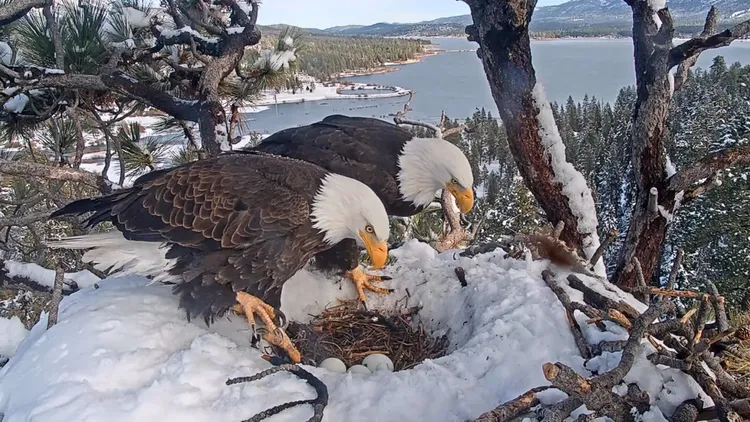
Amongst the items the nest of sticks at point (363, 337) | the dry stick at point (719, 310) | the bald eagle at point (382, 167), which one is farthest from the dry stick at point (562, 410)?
the bald eagle at point (382, 167)

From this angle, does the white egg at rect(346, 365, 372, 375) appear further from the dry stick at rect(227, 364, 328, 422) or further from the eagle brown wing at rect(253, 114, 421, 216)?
the eagle brown wing at rect(253, 114, 421, 216)

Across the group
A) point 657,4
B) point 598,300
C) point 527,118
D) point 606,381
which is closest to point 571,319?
point 598,300

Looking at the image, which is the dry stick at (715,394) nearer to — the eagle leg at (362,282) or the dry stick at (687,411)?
the dry stick at (687,411)

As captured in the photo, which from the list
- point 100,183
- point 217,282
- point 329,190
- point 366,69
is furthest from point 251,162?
point 366,69

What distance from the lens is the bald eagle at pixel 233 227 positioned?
90.4 inches

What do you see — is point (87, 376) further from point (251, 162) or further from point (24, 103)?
point (24, 103)

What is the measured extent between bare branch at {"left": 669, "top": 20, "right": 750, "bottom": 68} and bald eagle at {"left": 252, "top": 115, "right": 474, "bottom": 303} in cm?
137

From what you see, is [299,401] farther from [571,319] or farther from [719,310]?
[719,310]

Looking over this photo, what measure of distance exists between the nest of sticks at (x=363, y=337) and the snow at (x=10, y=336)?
1206mm

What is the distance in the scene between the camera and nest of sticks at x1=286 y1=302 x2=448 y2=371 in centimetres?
249

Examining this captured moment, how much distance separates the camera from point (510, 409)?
133cm

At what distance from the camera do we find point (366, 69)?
34531 mm

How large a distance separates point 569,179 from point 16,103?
4025 mm

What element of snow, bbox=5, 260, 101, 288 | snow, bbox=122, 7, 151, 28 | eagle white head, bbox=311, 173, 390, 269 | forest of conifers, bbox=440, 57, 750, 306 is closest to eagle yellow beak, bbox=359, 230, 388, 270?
eagle white head, bbox=311, 173, 390, 269
